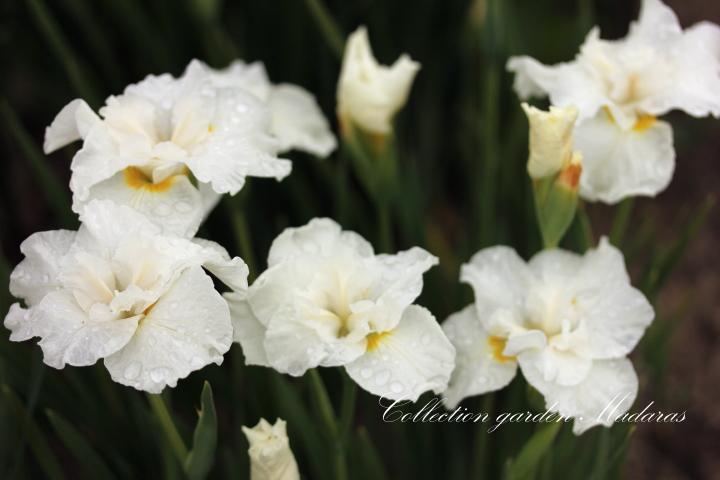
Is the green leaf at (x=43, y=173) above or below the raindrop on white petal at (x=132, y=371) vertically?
above

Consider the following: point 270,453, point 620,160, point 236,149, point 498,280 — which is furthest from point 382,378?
point 620,160

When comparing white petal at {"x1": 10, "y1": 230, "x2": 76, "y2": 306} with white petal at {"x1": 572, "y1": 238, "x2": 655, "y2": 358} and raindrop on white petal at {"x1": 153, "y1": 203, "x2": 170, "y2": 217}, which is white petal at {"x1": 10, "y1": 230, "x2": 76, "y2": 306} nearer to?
raindrop on white petal at {"x1": 153, "y1": 203, "x2": 170, "y2": 217}

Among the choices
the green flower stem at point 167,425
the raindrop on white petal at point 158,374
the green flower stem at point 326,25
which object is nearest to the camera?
the raindrop on white petal at point 158,374

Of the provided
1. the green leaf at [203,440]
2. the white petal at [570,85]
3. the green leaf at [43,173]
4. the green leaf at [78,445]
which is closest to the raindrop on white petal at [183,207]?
the green leaf at [203,440]

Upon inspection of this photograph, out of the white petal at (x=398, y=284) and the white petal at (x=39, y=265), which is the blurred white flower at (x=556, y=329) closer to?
the white petal at (x=398, y=284)

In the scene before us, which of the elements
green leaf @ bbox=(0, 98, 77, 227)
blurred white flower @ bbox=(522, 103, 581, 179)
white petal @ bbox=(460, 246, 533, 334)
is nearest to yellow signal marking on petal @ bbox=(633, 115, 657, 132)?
blurred white flower @ bbox=(522, 103, 581, 179)

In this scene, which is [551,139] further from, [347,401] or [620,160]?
[347,401]

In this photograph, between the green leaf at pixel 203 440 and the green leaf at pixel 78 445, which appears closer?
the green leaf at pixel 203 440
